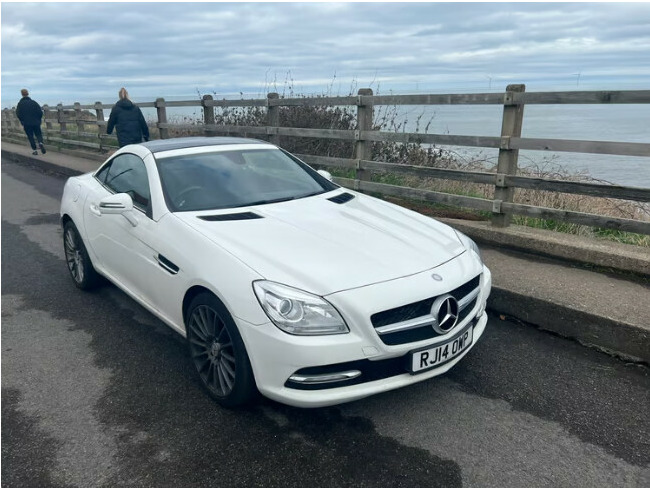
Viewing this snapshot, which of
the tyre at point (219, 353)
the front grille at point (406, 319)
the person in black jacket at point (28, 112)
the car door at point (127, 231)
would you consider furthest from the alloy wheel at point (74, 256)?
the person in black jacket at point (28, 112)

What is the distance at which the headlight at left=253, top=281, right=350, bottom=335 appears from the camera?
8.69ft

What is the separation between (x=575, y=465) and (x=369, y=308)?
125 cm

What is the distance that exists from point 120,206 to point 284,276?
1664 mm

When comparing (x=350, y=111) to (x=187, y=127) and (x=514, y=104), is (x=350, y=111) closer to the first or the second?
(x=187, y=127)

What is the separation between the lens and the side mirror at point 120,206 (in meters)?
3.79

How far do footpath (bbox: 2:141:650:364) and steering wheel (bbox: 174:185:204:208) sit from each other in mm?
2510

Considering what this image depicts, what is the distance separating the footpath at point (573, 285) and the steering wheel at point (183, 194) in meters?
2.51

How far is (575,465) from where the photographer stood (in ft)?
8.46

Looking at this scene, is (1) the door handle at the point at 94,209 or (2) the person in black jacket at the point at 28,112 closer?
(1) the door handle at the point at 94,209

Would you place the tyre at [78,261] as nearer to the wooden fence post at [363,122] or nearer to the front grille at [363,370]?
the front grille at [363,370]

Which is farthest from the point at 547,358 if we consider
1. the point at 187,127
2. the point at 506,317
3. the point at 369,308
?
the point at 187,127

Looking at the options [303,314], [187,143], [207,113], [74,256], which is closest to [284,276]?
[303,314]

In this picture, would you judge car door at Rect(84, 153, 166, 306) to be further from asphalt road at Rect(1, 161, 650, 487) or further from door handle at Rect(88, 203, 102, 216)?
asphalt road at Rect(1, 161, 650, 487)

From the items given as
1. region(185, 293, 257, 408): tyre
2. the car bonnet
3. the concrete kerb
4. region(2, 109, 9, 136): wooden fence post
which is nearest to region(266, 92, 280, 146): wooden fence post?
the concrete kerb
